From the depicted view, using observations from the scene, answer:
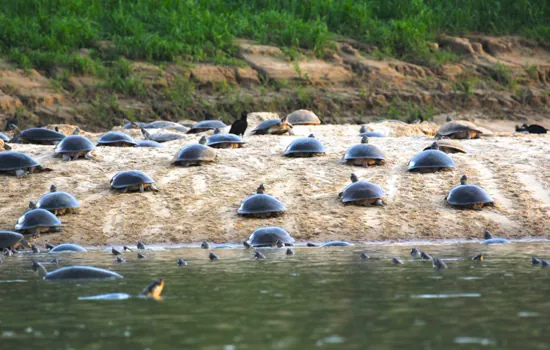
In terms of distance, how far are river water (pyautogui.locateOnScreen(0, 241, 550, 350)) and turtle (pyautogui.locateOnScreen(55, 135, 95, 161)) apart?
14.0ft

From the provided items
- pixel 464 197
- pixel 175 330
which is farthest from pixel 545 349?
pixel 464 197

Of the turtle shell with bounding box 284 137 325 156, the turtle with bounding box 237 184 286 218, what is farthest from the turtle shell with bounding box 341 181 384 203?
the turtle shell with bounding box 284 137 325 156

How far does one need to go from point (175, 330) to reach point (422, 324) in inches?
45.5

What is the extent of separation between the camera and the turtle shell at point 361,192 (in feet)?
33.4

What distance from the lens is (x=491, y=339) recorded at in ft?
13.0

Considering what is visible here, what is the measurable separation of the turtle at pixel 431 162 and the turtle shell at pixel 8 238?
4.76 meters

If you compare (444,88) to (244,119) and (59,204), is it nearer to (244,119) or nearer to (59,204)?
(244,119)

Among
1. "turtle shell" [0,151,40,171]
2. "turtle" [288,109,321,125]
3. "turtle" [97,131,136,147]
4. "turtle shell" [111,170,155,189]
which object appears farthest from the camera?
"turtle" [288,109,321,125]

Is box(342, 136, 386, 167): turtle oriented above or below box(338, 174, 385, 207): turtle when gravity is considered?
above

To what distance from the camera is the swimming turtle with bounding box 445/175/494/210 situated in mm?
10062

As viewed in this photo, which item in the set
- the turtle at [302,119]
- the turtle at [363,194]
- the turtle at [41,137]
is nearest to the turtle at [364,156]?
the turtle at [363,194]

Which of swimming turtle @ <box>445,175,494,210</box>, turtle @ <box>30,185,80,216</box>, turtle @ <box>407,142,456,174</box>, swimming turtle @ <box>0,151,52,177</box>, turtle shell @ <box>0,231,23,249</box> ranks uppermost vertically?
turtle @ <box>407,142,456,174</box>

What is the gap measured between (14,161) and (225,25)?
10538 mm

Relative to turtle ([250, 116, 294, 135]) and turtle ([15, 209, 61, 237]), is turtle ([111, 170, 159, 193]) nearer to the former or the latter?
turtle ([15, 209, 61, 237])
